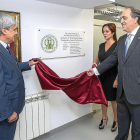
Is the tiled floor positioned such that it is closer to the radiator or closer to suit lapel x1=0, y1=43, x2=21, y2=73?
the radiator

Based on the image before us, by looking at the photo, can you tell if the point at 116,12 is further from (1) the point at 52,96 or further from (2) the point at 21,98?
(2) the point at 21,98

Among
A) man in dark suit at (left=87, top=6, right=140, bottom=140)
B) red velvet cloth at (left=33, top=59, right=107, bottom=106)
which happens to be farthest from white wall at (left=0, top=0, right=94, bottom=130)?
man in dark suit at (left=87, top=6, right=140, bottom=140)

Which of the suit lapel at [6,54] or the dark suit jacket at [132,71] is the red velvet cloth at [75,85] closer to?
the dark suit jacket at [132,71]

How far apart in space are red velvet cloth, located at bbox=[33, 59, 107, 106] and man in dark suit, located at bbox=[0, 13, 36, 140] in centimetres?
53

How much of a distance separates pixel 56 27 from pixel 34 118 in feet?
4.62

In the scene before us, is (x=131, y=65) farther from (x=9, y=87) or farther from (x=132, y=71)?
Result: (x=9, y=87)

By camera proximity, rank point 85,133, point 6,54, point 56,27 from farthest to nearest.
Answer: point 85,133 < point 56,27 < point 6,54

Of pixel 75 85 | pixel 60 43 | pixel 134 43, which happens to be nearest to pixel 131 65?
pixel 134 43

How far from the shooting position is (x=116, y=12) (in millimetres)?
3875

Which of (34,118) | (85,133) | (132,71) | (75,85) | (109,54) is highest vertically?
(109,54)

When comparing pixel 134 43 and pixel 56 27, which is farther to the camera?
pixel 56 27

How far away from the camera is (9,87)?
1.54 meters

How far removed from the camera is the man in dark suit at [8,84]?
1445 millimetres

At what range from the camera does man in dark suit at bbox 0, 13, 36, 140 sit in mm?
1445
